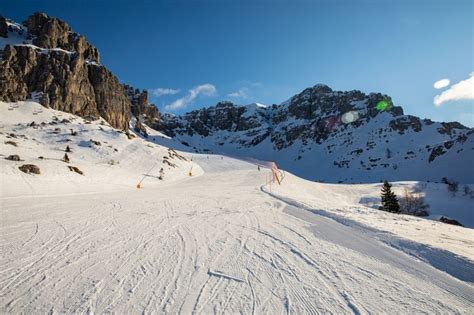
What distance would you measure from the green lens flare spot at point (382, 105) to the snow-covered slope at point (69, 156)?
404 ft

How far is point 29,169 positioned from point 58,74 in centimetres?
6723

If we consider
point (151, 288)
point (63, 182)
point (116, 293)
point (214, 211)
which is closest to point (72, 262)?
point (116, 293)

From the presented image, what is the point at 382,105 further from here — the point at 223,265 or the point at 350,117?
the point at 223,265

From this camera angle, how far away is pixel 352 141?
11969 centimetres

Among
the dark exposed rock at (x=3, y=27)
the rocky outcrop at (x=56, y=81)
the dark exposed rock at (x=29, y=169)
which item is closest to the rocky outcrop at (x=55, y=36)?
the dark exposed rock at (x=3, y=27)

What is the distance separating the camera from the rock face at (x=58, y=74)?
6794 cm

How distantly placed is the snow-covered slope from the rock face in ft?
25.2

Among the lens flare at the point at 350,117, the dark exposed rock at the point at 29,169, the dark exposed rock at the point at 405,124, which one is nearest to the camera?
the dark exposed rock at the point at 29,169

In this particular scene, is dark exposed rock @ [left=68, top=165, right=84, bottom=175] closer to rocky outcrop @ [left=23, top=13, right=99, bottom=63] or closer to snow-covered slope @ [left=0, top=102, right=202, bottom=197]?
snow-covered slope @ [left=0, top=102, right=202, bottom=197]

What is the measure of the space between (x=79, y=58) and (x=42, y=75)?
13174mm

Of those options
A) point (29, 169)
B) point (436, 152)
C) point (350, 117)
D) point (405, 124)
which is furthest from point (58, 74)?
point (350, 117)

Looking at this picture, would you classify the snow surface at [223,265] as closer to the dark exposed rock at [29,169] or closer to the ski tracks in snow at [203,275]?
the ski tracks in snow at [203,275]

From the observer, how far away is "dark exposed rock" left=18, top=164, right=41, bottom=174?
21.5 meters

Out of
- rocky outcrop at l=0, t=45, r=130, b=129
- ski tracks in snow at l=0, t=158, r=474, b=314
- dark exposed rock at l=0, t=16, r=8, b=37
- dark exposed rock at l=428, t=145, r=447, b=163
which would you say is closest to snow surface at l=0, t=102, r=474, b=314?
ski tracks in snow at l=0, t=158, r=474, b=314
